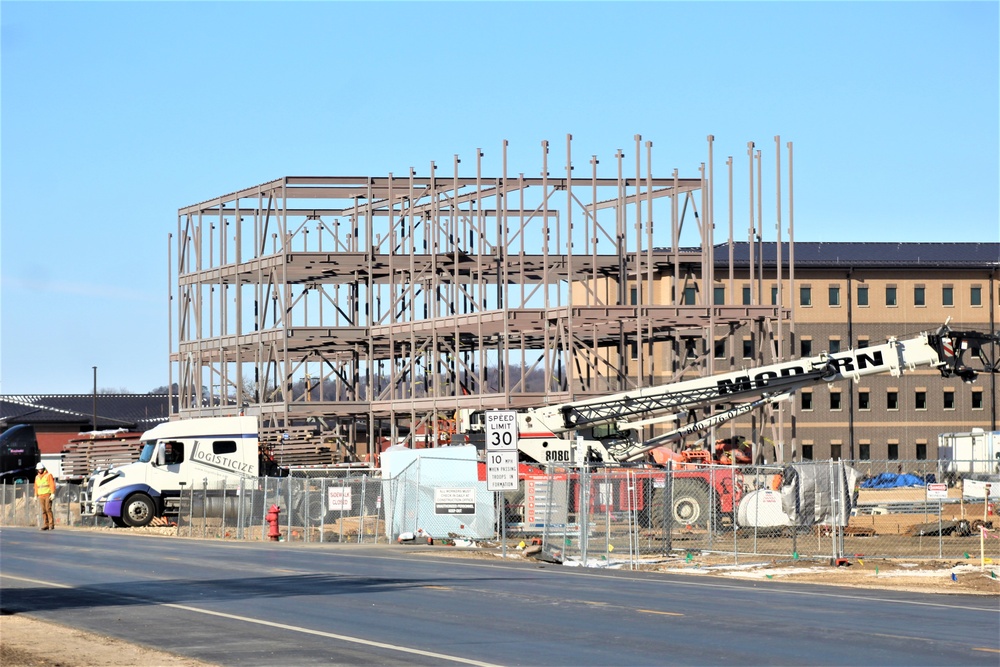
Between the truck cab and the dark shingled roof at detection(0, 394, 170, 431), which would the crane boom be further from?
the dark shingled roof at detection(0, 394, 170, 431)

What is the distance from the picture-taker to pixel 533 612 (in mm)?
18328

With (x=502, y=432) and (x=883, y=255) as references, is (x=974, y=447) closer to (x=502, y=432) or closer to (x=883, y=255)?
(x=883, y=255)

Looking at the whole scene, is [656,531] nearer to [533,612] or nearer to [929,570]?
[929,570]

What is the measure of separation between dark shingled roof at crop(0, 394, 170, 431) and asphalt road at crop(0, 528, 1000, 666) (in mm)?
91860

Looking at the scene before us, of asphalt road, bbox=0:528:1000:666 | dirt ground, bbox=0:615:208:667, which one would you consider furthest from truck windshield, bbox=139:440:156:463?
dirt ground, bbox=0:615:208:667

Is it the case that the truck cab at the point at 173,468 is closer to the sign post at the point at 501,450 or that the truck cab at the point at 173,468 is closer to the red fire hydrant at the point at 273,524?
the red fire hydrant at the point at 273,524

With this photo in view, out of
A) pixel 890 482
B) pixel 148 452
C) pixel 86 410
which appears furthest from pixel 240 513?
pixel 86 410

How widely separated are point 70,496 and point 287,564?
2493cm

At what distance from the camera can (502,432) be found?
29.8m

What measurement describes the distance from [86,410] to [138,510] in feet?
270

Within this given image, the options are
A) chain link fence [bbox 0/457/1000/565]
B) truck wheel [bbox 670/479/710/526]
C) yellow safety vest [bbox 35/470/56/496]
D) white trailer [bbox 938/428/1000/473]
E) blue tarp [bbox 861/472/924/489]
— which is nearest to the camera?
chain link fence [bbox 0/457/1000/565]

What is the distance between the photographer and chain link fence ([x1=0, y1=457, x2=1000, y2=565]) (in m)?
28.9

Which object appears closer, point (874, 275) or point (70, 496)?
point (70, 496)

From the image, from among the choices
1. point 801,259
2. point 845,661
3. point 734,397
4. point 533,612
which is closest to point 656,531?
point 734,397
